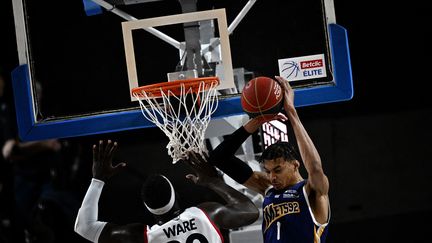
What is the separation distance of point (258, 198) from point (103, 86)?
3.78ft

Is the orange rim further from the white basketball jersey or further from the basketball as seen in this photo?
the white basketball jersey

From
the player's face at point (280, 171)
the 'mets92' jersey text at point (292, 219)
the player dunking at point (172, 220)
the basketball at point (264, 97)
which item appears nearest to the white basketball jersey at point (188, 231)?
the player dunking at point (172, 220)

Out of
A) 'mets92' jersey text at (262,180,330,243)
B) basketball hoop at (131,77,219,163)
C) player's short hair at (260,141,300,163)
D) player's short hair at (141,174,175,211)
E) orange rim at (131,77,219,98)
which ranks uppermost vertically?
orange rim at (131,77,219,98)

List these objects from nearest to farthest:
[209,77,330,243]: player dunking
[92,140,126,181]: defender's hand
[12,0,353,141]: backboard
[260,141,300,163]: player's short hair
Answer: [209,77,330,243]: player dunking, [260,141,300,163]: player's short hair, [92,140,126,181]: defender's hand, [12,0,353,141]: backboard

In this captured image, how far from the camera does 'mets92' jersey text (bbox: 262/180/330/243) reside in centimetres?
404

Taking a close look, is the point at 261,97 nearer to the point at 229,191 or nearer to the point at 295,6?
the point at 229,191

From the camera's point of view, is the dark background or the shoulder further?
the dark background

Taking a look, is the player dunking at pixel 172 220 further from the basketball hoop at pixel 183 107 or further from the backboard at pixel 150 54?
the backboard at pixel 150 54

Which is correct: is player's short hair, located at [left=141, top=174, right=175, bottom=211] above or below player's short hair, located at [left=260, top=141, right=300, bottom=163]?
below

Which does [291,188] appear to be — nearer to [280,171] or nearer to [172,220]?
[280,171]

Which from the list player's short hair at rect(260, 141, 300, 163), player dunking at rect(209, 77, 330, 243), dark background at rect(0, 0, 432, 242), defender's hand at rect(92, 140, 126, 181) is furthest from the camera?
dark background at rect(0, 0, 432, 242)

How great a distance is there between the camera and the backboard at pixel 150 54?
461 centimetres

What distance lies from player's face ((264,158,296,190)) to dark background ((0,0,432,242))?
275cm

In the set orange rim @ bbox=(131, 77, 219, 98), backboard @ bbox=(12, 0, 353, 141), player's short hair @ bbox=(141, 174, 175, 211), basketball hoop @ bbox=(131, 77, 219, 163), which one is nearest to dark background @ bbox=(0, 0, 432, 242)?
backboard @ bbox=(12, 0, 353, 141)
